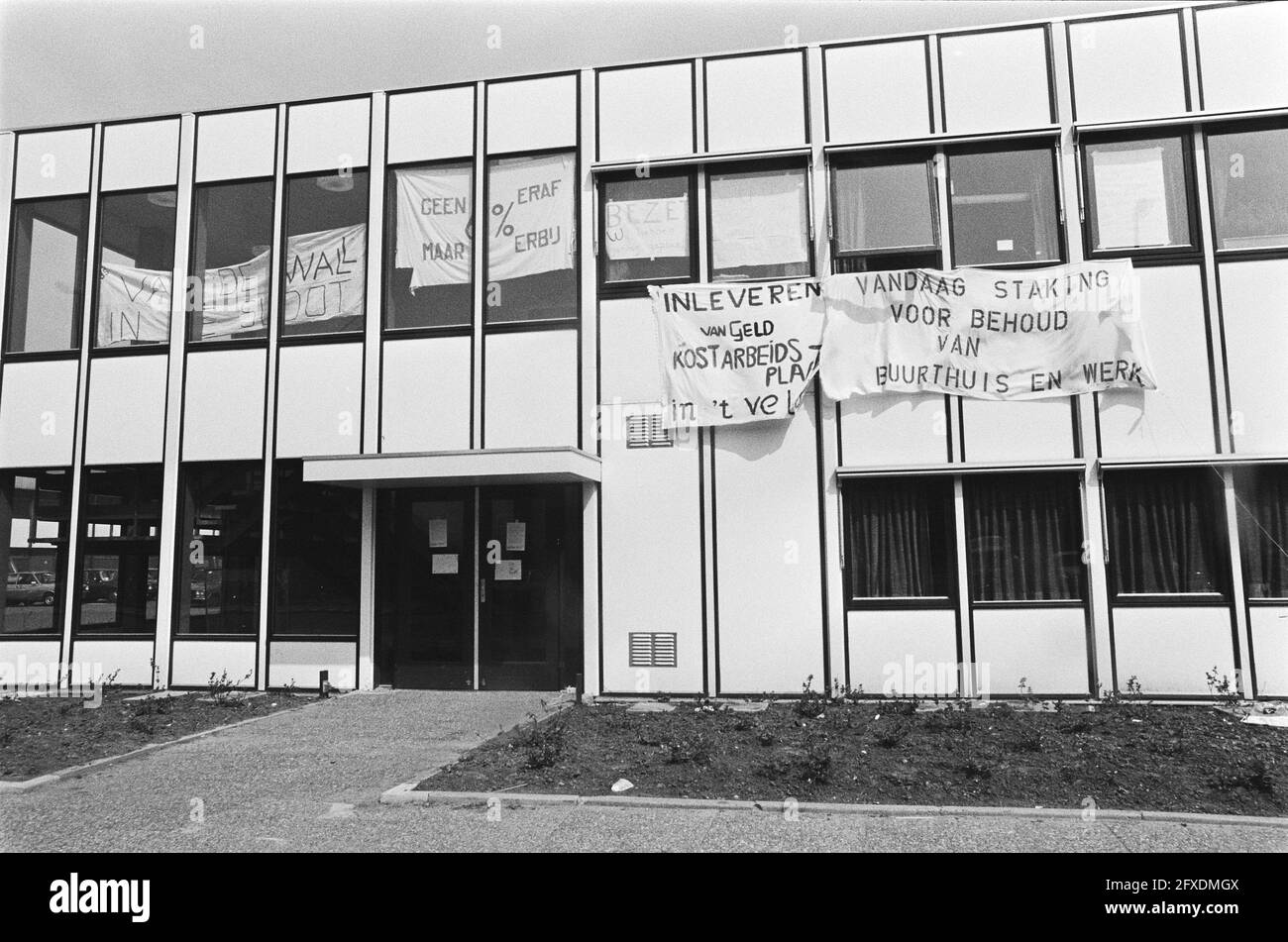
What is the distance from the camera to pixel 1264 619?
1011cm

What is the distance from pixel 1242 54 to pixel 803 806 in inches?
397

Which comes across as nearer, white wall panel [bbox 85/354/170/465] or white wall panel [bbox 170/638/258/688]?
white wall panel [bbox 170/638/258/688]

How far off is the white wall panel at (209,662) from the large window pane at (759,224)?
7.73m

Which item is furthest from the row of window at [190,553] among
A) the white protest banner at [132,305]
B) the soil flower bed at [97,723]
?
the white protest banner at [132,305]

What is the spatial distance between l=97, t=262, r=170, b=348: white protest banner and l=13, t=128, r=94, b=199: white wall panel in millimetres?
1464

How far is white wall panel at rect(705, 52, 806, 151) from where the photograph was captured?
11.5m

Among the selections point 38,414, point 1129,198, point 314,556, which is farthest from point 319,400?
point 1129,198

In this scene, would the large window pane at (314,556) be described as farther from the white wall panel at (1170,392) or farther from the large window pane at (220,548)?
the white wall panel at (1170,392)

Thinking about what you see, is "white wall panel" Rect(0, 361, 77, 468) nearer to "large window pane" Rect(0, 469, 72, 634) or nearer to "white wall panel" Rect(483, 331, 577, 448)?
"large window pane" Rect(0, 469, 72, 634)

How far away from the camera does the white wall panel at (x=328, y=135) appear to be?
12.6 meters

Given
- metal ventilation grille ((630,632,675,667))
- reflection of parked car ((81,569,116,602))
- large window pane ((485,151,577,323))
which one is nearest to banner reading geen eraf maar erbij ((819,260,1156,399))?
large window pane ((485,151,577,323))

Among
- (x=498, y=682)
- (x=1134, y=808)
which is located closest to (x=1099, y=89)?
(x=1134, y=808)
